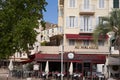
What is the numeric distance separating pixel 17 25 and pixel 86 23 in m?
15.4

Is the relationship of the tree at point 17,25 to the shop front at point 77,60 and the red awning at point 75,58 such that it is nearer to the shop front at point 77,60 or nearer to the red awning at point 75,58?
the red awning at point 75,58

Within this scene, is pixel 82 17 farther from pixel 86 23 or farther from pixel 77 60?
pixel 77 60

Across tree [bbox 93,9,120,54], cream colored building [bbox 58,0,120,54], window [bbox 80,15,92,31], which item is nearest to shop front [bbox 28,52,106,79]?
cream colored building [bbox 58,0,120,54]

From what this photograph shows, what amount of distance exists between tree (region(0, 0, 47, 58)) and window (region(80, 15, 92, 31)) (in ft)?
33.2

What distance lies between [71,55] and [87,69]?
3.63 metres

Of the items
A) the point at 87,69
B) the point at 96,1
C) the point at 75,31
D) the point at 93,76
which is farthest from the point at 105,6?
the point at 93,76

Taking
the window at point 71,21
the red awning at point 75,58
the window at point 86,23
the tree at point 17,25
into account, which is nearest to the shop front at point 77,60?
the red awning at point 75,58

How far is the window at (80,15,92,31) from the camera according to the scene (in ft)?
220

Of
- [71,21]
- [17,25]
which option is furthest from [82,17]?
[17,25]

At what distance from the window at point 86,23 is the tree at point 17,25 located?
10.1 m

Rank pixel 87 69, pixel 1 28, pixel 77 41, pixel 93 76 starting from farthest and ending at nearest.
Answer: pixel 77 41 → pixel 87 69 → pixel 1 28 → pixel 93 76

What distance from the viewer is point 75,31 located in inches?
2638

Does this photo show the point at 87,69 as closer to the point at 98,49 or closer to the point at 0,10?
the point at 98,49

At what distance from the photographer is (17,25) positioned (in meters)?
55.7
